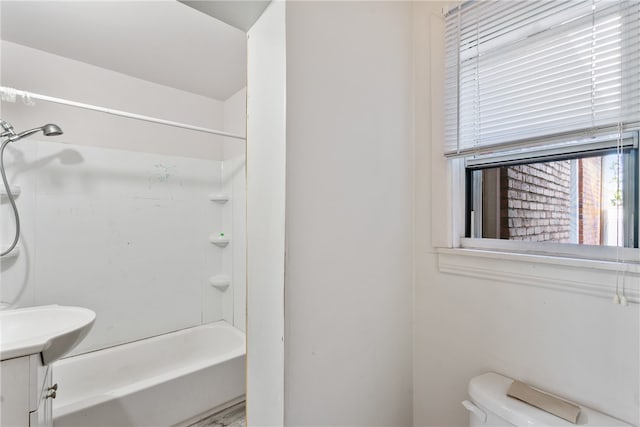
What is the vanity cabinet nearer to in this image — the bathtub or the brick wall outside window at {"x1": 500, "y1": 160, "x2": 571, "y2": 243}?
the bathtub

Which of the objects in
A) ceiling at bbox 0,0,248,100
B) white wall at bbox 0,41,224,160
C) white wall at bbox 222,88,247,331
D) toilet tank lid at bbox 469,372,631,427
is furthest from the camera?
white wall at bbox 222,88,247,331

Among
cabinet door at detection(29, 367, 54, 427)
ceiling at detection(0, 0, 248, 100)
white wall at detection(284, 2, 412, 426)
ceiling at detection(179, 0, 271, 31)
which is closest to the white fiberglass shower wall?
ceiling at detection(0, 0, 248, 100)

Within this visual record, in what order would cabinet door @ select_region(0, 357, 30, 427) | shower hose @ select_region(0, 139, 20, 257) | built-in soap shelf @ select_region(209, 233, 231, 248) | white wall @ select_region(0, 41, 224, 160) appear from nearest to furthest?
1. cabinet door @ select_region(0, 357, 30, 427)
2. shower hose @ select_region(0, 139, 20, 257)
3. white wall @ select_region(0, 41, 224, 160)
4. built-in soap shelf @ select_region(209, 233, 231, 248)

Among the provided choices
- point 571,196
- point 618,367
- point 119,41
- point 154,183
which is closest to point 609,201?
point 571,196

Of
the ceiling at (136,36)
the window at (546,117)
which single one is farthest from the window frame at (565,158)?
the ceiling at (136,36)

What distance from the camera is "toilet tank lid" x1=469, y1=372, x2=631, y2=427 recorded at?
2.24 ft

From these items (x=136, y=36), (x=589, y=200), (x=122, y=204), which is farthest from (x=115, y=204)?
(x=589, y=200)

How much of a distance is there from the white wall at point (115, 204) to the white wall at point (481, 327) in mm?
1536

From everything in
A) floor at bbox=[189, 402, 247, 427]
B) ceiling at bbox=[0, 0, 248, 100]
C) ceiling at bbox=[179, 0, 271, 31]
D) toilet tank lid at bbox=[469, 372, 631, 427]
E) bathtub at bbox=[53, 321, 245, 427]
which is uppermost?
ceiling at bbox=[0, 0, 248, 100]

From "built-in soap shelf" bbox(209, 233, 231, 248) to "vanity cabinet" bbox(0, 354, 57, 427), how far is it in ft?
4.38

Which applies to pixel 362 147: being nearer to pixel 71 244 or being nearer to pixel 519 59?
pixel 519 59

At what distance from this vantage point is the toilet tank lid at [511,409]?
0.68 metres

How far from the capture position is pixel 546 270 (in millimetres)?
819

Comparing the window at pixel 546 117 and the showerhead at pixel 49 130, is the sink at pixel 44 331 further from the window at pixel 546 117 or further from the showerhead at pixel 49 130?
the window at pixel 546 117
